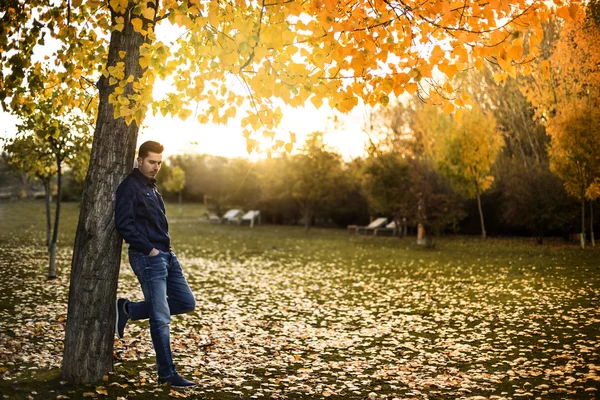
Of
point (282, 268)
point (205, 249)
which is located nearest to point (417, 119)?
point (205, 249)

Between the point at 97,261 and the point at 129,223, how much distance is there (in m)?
0.61

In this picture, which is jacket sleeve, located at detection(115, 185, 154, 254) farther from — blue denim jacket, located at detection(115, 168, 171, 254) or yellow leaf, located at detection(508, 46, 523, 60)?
yellow leaf, located at detection(508, 46, 523, 60)

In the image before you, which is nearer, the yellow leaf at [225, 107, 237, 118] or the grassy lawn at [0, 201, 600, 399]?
the yellow leaf at [225, 107, 237, 118]

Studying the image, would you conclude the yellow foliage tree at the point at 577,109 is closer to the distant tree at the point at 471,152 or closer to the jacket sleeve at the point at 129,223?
the distant tree at the point at 471,152

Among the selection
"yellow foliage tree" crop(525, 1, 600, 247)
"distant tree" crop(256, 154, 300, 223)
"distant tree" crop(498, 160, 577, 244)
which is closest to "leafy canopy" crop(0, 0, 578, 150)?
"yellow foliage tree" crop(525, 1, 600, 247)

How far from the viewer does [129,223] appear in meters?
4.89

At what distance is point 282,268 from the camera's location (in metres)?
16.2

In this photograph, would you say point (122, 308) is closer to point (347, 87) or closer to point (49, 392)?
point (49, 392)

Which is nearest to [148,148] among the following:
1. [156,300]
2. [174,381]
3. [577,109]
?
[156,300]

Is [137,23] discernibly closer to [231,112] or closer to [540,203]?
[231,112]

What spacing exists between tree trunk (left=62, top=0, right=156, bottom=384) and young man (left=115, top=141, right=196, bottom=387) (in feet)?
0.68

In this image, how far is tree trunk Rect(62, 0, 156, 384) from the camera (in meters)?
5.16

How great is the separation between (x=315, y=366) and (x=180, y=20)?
13.0ft

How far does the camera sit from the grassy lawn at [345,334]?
5379 mm
